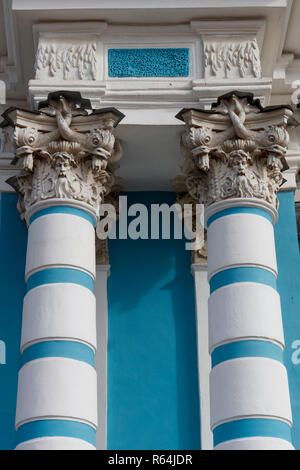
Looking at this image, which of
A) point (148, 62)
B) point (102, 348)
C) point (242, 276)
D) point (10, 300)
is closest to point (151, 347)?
point (102, 348)

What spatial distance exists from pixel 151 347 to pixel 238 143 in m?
2.22

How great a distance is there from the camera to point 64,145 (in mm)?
9609

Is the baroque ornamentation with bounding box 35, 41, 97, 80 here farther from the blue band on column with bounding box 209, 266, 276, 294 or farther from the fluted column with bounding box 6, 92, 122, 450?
the blue band on column with bounding box 209, 266, 276, 294

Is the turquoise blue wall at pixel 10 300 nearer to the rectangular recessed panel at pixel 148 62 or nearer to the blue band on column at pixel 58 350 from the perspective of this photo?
the blue band on column at pixel 58 350

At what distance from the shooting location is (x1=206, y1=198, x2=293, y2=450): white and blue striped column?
8.41m

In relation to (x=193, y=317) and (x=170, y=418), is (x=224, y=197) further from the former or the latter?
(x=170, y=418)

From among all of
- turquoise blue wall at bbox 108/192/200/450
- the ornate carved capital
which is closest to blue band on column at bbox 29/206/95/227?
the ornate carved capital

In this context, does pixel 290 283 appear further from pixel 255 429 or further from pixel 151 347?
pixel 255 429

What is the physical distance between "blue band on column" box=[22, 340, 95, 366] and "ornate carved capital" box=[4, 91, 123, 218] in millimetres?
1411

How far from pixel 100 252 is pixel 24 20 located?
244 centimetres

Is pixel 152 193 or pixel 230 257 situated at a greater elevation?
pixel 152 193

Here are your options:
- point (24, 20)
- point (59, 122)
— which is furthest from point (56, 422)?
point (24, 20)

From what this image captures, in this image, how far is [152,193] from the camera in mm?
11125

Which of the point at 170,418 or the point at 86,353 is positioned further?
the point at 170,418
